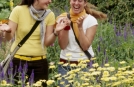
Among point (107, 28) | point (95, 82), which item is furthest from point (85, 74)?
point (107, 28)

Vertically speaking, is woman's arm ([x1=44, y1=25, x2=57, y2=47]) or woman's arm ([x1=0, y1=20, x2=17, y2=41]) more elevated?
woman's arm ([x1=0, y1=20, x2=17, y2=41])

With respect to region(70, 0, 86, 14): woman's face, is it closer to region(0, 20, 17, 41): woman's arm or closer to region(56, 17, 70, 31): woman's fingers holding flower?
region(56, 17, 70, 31): woman's fingers holding flower

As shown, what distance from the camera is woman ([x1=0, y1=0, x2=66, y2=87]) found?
4031 mm

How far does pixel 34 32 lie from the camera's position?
13.3ft

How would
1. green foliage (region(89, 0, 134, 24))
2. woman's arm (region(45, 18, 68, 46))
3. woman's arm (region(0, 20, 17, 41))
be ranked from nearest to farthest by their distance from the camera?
woman's arm (region(0, 20, 17, 41))
woman's arm (region(45, 18, 68, 46))
green foliage (region(89, 0, 134, 24))

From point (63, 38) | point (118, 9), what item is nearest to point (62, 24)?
point (63, 38)

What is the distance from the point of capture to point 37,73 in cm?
416

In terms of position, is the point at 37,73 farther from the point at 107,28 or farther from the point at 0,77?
the point at 107,28

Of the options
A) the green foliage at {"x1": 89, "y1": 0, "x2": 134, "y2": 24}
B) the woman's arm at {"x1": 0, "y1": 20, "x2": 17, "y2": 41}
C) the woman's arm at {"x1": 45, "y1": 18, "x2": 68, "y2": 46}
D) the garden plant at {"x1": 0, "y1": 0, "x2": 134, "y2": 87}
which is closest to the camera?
the garden plant at {"x1": 0, "y1": 0, "x2": 134, "y2": 87}

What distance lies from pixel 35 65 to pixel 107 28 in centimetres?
272

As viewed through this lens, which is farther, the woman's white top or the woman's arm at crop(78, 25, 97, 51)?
the woman's white top

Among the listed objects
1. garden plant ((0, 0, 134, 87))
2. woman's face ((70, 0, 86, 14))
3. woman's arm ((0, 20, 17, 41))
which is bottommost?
garden plant ((0, 0, 134, 87))

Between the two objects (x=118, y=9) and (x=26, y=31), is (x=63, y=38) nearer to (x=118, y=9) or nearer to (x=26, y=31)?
(x=26, y=31)

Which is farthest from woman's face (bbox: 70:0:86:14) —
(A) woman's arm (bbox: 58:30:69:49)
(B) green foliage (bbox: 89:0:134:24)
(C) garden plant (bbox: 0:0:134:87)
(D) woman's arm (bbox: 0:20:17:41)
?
(B) green foliage (bbox: 89:0:134:24)
